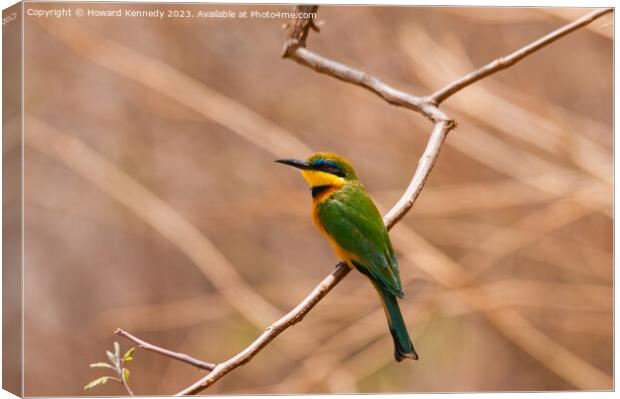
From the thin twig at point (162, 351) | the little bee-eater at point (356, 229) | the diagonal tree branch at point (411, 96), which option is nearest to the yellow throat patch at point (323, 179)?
the little bee-eater at point (356, 229)

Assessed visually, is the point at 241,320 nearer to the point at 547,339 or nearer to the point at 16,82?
the point at 547,339

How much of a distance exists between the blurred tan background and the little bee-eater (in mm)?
1042

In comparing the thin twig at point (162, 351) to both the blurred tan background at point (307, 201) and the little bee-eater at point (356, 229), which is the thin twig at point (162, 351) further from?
the blurred tan background at point (307, 201)

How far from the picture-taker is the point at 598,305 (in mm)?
4211

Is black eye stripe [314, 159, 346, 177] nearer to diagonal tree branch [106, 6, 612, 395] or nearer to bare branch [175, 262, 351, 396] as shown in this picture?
diagonal tree branch [106, 6, 612, 395]

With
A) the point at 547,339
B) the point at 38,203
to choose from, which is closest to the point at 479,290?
the point at 547,339

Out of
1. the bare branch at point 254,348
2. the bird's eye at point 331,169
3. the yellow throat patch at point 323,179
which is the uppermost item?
the bird's eye at point 331,169

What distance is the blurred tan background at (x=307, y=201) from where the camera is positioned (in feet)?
13.7

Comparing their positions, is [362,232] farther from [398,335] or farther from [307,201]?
[307,201]

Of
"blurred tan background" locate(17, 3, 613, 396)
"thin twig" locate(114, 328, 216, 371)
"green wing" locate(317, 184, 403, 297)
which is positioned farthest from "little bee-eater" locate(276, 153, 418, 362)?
"blurred tan background" locate(17, 3, 613, 396)

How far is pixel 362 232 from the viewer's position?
2.89 metres

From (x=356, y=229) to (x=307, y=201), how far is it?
5.46 feet

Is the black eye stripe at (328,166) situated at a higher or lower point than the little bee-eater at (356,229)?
higher

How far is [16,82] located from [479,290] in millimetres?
2324
